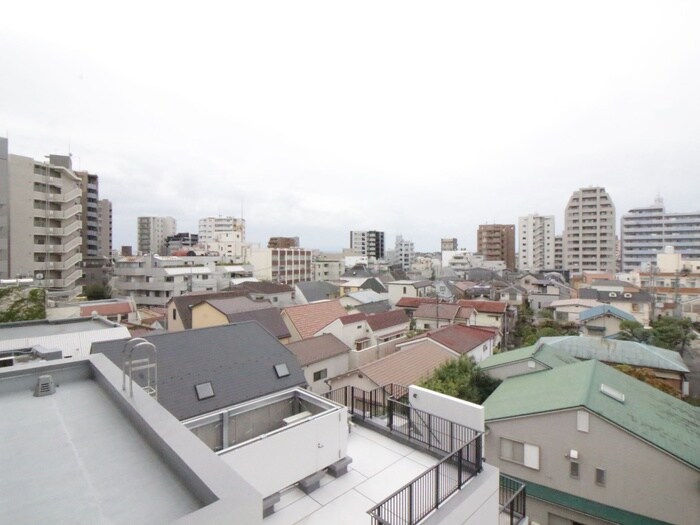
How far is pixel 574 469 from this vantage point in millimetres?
8750

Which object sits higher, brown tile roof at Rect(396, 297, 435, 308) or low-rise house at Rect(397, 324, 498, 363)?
brown tile roof at Rect(396, 297, 435, 308)

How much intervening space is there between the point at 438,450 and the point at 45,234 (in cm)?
3347

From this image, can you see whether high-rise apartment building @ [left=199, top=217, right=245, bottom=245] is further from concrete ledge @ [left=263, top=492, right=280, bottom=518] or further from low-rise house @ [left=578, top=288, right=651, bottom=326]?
concrete ledge @ [left=263, top=492, right=280, bottom=518]

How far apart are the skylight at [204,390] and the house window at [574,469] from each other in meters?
9.00

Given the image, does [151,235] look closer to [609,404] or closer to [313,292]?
[313,292]

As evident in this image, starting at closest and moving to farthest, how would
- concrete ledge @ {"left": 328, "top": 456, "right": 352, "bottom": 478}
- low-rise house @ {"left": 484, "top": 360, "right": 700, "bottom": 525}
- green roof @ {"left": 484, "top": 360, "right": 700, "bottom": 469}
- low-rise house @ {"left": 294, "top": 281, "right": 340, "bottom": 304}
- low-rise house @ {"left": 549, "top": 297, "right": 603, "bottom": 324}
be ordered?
concrete ledge @ {"left": 328, "top": 456, "right": 352, "bottom": 478}
low-rise house @ {"left": 484, "top": 360, "right": 700, "bottom": 525}
green roof @ {"left": 484, "top": 360, "right": 700, "bottom": 469}
low-rise house @ {"left": 549, "top": 297, "right": 603, "bottom": 324}
low-rise house @ {"left": 294, "top": 281, "right": 340, "bottom": 304}

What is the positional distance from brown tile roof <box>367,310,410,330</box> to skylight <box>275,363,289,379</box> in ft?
36.5

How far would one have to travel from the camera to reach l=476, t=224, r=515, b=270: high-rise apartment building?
2852 inches

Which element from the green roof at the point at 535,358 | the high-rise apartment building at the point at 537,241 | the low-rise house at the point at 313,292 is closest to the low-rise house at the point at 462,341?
the green roof at the point at 535,358

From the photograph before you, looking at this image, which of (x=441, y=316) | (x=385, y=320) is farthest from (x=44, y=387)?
(x=441, y=316)

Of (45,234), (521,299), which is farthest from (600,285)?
(45,234)

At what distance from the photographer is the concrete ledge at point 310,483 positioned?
4.95m

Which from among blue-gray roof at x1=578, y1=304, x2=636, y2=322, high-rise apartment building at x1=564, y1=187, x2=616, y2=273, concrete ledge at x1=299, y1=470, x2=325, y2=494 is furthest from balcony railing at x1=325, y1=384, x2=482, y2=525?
high-rise apartment building at x1=564, y1=187, x2=616, y2=273

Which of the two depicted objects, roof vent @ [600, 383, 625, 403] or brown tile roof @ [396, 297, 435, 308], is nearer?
roof vent @ [600, 383, 625, 403]
